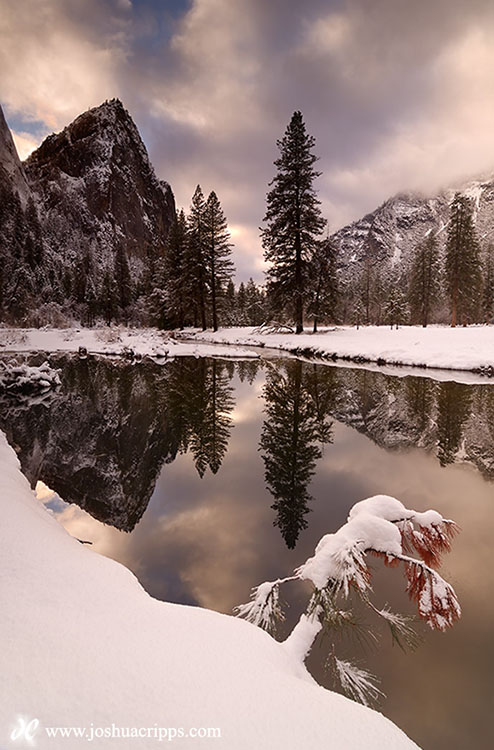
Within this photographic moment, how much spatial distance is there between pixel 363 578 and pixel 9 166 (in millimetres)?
105887

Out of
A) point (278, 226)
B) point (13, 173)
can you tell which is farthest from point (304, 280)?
point (13, 173)

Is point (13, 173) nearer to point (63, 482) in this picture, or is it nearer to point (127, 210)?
point (127, 210)

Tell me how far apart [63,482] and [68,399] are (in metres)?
6.42

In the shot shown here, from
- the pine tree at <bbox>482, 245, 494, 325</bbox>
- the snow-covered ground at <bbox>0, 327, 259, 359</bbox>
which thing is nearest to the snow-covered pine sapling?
the snow-covered ground at <bbox>0, 327, 259, 359</bbox>

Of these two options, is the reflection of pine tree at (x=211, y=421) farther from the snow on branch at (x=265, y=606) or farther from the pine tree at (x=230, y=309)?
the pine tree at (x=230, y=309)

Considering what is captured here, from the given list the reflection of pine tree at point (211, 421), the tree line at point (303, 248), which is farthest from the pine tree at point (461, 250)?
the reflection of pine tree at point (211, 421)

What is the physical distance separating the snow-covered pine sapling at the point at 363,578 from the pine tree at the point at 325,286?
26621 millimetres

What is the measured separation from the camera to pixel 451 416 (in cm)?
832

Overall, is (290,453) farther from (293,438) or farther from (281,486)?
(281,486)

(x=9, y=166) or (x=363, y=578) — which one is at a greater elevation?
(x=9, y=166)

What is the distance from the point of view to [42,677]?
1350mm

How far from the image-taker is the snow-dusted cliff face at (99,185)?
110 metres

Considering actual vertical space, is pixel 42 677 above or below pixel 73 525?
above

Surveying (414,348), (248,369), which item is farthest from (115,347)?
(414,348)
